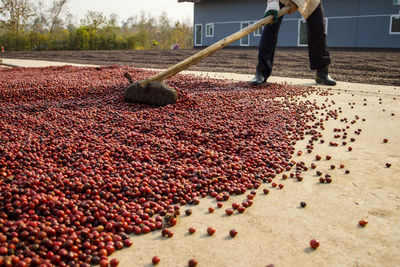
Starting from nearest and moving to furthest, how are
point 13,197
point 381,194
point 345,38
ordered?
1. point 13,197
2. point 381,194
3. point 345,38

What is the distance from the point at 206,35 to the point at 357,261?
82.3 ft

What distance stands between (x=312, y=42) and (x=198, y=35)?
71.1 feet

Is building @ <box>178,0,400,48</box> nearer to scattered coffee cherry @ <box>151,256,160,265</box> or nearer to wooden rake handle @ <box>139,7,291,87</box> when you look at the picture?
wooden rake handle @ <box>139,7,291,87</box>

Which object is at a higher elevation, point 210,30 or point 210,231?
point 210,30

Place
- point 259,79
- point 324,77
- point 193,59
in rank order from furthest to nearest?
1. point 324,77
2. point 259,79
3. point 193,59

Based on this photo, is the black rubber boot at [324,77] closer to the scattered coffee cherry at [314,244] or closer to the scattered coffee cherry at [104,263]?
the scattered coffee cherry at [314,244]

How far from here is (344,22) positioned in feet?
62.1

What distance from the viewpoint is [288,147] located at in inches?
109

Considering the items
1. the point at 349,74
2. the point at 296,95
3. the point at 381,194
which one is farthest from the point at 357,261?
the point at 349,74

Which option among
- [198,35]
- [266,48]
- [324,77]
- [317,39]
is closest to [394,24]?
[198,35]

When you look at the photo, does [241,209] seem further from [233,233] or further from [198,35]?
[198,35]

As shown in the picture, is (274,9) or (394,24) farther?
(394,24)

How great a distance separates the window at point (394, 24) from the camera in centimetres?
1737

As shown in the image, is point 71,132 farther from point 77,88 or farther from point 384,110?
point 384,110
